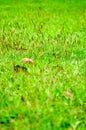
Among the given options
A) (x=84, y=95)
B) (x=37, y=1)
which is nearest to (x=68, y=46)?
(x=84, y=95)

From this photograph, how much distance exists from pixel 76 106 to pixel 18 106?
74cm

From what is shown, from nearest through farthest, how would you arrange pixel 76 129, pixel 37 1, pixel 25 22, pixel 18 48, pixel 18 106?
pixel 76 129 → pixel 18 106 → pixel 18 48 → pixel 25 22 → pixel 37 1

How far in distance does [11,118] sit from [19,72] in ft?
5.20

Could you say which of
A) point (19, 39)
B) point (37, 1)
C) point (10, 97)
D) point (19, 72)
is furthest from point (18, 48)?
point (37, 1)

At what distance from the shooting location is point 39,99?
15.4ft

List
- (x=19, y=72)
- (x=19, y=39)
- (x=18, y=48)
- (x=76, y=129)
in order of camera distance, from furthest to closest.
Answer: (x=19, y=39) < (x=18, y=48) < (x=19, y=72) < (x=76, y=129)

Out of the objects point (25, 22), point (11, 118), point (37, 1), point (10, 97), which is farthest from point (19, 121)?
point (37, 1)

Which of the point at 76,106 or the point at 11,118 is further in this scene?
the point at 76,106

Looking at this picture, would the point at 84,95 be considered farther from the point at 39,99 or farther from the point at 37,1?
the point at 37,1

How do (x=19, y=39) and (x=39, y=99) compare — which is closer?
(x=39, y=99)

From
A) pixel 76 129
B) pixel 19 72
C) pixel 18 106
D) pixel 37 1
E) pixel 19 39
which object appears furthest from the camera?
pixel 37 1

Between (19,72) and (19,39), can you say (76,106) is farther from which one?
(19,39)

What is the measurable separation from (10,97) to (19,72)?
3.76ft

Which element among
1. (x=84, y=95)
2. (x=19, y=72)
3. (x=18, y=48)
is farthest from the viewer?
(x=18, y=48)
